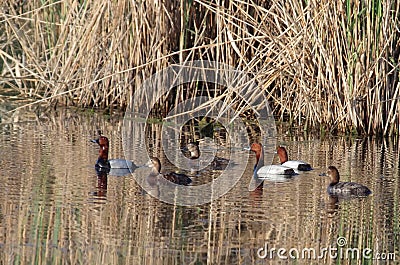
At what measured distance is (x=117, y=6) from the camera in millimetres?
10852

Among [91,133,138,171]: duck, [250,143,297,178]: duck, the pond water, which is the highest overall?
[91,133,138,171]: duck

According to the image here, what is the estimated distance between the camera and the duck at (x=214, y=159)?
350 inches

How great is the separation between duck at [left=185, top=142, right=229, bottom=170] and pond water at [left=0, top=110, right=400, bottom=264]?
0.74 ft

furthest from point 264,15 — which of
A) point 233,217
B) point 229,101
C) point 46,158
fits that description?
point 233,217

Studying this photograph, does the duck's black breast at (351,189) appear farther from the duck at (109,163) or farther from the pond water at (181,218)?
the duck at (109,163)

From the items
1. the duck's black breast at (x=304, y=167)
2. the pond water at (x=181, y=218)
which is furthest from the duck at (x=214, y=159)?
the duck's black breast at (x=304, y=167)

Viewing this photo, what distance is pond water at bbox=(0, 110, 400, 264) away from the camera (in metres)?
5.71

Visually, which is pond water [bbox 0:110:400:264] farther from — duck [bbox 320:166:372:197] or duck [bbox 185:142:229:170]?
duck [bbox 185:142:229:170]

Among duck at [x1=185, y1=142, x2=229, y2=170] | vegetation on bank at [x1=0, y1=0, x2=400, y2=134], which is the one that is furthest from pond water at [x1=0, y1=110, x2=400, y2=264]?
vegetation on bank at [x1=0, y1=0, x2=400, y2=134]

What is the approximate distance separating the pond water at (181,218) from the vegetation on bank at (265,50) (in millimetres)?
1186

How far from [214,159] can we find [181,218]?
8.24 ft

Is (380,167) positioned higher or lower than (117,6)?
lower

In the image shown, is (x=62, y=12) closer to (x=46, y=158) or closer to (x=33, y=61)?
(x=33, y=61)

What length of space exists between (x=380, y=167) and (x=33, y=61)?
189 inches
